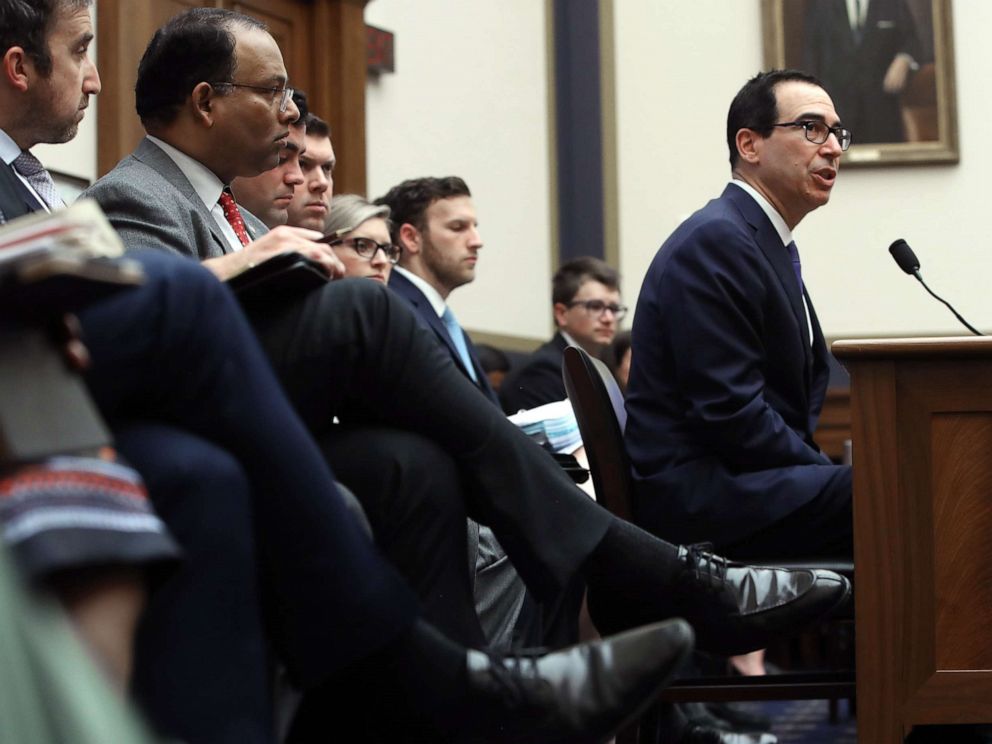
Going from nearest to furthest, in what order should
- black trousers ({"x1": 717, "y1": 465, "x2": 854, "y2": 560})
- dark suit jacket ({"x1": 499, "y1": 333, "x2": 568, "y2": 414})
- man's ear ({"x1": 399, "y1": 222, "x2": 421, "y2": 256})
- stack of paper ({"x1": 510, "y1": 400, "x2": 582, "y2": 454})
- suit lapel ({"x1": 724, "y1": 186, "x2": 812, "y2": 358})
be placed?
black trousers ({"x1": 717, "y1": 465, "x2": 854, "y2": 560})
suit lapel ({"x1": 724, "y1": 186, "x2": 812, "y2": 358})
stack of paper ({"x1": 510, "y1": 400, "x2": 582, "y2": 454})
man's ear ({"x1": 399, "y1": 222, "x2": 421, "y2": 256})
dark suit jacket ({"x1": 499, "y1": 333, "x2": 568, "y2": 414})

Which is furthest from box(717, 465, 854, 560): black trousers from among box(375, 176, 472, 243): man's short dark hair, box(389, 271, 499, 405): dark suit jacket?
box(375, 176, 472, 243): man's short dark hair

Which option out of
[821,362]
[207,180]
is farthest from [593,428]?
[207,180]

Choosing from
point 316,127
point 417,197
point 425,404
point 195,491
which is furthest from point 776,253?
point 417,197

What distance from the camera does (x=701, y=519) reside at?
2703mm

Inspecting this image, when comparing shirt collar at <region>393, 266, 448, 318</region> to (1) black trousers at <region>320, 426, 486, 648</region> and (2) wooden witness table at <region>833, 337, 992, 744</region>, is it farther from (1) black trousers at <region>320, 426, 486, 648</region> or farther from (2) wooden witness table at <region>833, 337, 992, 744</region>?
(1) black trousers at <region>320, 426, 486, 648</region>

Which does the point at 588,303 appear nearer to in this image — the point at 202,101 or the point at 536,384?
the point at 536,384

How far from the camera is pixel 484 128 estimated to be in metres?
7.10

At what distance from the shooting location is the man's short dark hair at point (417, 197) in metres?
4.72

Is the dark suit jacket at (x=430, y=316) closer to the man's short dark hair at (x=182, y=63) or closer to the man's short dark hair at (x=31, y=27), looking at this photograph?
the man's short dark hair at (x=182, y=63)

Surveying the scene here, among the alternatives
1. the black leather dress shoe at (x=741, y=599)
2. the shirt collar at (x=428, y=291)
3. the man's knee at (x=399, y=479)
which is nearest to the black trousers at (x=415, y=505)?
the man's knee at (x=399, y=479)

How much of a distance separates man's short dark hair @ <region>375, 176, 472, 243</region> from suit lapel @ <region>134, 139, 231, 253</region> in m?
1.98

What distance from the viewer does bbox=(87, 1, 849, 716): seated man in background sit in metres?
1.84

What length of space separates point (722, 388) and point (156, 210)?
1017 mm

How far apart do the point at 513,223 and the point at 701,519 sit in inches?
Answer: 188
